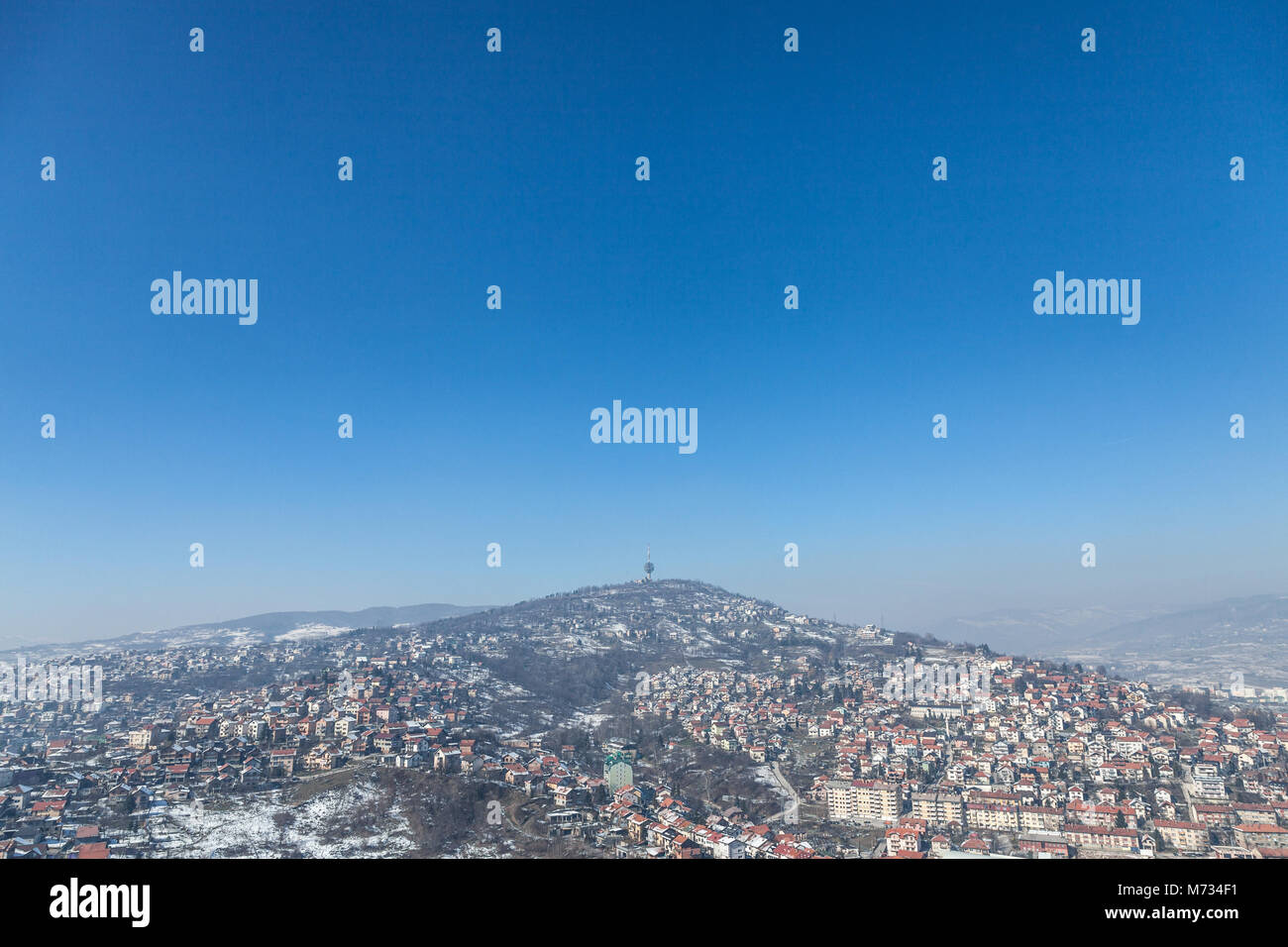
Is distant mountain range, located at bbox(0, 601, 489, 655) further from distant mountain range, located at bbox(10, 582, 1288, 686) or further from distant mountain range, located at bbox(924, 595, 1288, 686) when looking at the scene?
distant mountain range, located at bbox(924, 595, 1288, 686)

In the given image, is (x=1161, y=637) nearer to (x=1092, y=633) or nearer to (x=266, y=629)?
(x=1092, y=633)

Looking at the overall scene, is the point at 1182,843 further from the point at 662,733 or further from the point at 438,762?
the point at 438,762

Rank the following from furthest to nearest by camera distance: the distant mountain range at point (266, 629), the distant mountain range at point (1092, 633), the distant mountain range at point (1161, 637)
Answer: the distant mountain range at point (266, 629)
the distant mountain range at point (1092, 633)
the distant mountain range at point (1161, 637)

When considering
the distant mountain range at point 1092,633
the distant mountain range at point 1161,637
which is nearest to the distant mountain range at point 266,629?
the distant mountain range at point 1092,633

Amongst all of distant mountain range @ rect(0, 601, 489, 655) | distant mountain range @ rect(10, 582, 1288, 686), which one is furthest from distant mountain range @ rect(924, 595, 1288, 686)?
distant mountain range @ rect(0, 601, 489, 655)

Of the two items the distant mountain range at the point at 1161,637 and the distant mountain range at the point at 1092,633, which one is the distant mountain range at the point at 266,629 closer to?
the distant mountain range at the point at 1092,633
